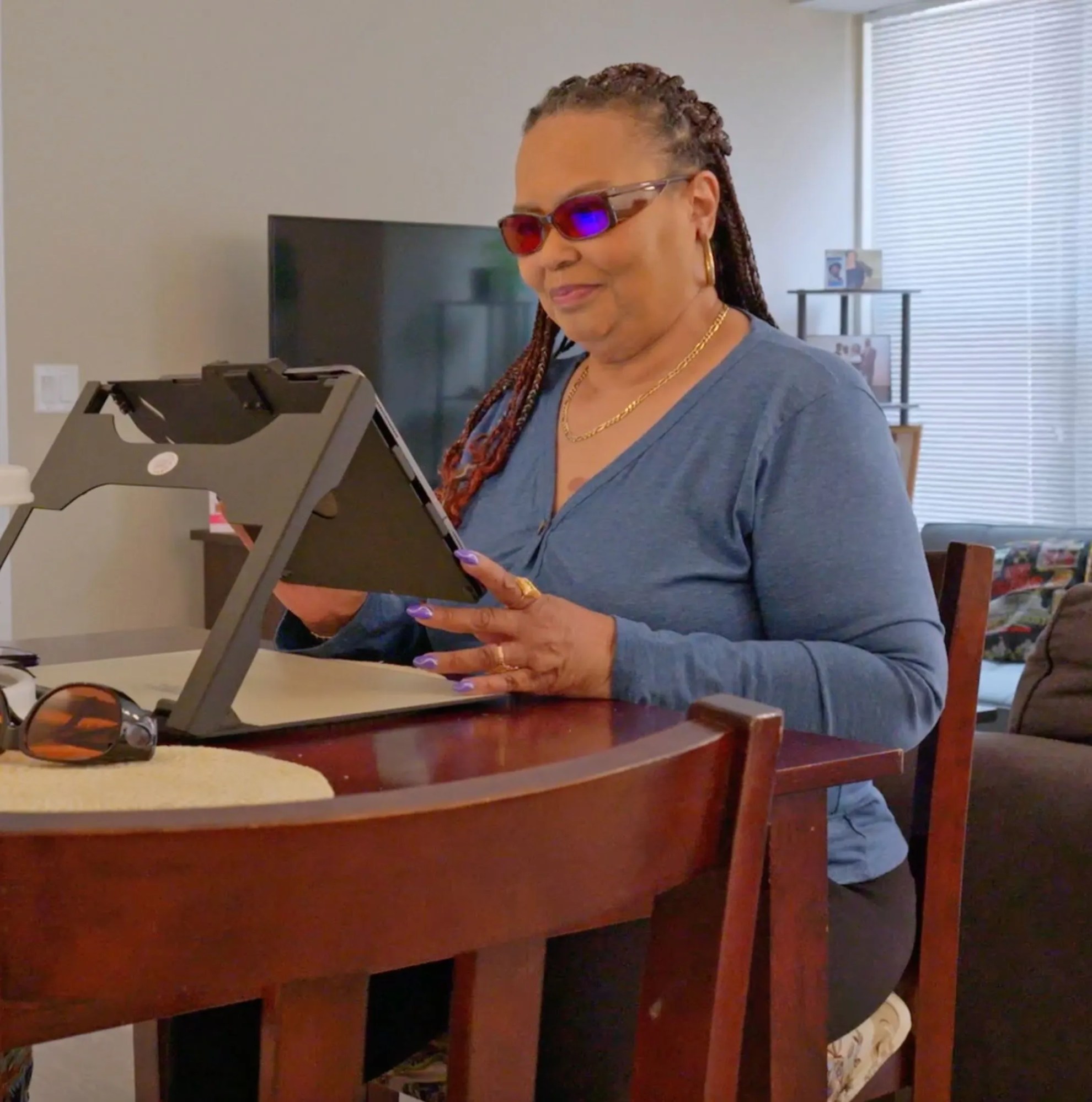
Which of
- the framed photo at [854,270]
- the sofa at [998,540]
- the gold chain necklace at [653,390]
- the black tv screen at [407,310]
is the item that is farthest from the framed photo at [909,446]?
the gold chain necklace at [653,390]

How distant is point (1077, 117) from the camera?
5160mm

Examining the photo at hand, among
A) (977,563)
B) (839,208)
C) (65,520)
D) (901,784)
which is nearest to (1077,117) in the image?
(839,208)

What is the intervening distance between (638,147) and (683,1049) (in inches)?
38.4

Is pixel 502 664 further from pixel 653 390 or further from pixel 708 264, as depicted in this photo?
pixel 708 264

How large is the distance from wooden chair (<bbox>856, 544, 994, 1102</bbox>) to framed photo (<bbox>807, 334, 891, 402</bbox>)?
4118mm

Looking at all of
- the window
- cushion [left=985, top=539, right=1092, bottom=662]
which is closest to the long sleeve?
cushion [left=985, top=539, right=1092, bottom=662]

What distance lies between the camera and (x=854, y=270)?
17.4 ft

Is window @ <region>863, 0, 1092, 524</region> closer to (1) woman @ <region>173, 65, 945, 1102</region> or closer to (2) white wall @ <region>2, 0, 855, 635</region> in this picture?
(2) white wall @ <region>2, 0, 855, 635</region>

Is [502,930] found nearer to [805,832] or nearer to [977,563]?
[805,832]

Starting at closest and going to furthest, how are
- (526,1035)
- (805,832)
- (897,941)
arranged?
(526,1035) < (805,832) < (897,941)

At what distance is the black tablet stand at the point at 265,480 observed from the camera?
91 centimetres

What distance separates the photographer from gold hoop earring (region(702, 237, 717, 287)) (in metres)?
1.49

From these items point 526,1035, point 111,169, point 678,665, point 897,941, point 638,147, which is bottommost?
point 897,941

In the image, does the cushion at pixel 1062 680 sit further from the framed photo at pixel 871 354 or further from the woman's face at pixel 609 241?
the framed photo at pixel 871 354
